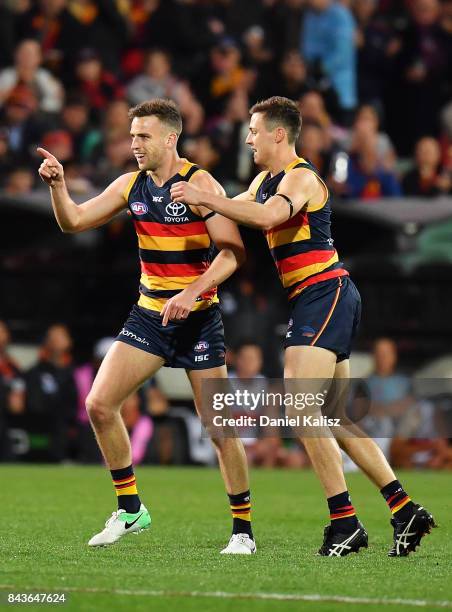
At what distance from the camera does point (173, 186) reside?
7.36 metres

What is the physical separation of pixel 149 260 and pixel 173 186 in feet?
2.65

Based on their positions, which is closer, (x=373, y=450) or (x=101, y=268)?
(x=373, y=450)

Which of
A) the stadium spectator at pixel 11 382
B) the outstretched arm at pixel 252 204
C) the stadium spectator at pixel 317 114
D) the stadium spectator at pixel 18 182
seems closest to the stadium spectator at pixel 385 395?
the stadium spectator at pixel 317 114

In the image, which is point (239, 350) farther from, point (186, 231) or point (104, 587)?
point (104, 587)

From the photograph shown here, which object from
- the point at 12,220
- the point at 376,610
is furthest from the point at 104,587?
the point at 12,220

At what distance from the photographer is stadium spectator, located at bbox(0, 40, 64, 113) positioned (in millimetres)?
16344

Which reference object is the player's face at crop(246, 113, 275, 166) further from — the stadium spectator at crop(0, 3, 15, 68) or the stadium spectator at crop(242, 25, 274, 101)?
the stadium spectator at crop(0, 3, 15, 68)

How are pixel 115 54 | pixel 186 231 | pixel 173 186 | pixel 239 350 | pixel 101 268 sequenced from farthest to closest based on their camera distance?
pixel 115 54 → pixel 101 268 → pixel 239 350 → pixel 186 231 → pixel 173 186

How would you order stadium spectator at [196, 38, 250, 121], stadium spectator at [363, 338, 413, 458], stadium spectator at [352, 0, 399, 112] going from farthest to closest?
stadium spectator at [352, 0, 399, 112], stadium spectator at [196, 38, 250, 121], stadium spectator at [363, 338, 413, 458]

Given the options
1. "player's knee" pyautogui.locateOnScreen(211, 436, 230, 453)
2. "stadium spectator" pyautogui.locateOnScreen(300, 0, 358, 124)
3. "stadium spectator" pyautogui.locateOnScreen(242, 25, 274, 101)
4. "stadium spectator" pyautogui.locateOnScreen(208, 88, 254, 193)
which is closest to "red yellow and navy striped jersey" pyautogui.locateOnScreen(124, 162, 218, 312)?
"player's knee" pyautogui.locateOnScreen(211, 436, 230, 453)

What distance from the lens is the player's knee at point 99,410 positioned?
7.84 meters

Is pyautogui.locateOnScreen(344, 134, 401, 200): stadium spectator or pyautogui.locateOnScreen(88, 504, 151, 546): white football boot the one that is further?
pyautogui.locateOnScreen(344, 134, 401, 200): stadium spectator

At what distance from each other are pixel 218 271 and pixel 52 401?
7830mm

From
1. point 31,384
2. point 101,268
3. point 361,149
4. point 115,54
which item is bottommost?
point 31,384
